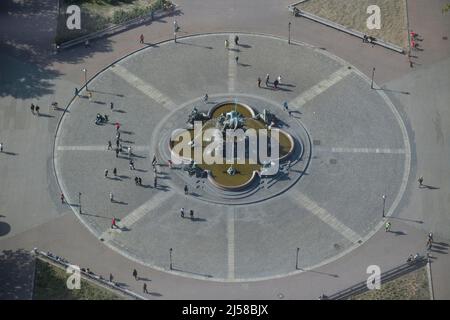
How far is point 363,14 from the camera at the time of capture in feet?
552

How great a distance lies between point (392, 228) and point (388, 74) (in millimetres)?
31168

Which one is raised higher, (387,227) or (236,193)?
(236,193)

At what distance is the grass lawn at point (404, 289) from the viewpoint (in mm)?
129500

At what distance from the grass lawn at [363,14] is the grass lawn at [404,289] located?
46.6 meters

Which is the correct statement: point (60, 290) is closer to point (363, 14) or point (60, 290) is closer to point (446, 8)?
point (363, 14)

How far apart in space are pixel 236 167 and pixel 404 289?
3026cm

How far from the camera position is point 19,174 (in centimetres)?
14425

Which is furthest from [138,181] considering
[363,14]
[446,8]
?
[446,8]

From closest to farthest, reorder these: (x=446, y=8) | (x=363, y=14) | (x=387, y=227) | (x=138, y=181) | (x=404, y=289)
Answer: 1. (x=404, y=289)
2. (x=387, y=227)
3. (x=138, y=181)
4. (x=446, y=8)
5. (x=363, y=14)

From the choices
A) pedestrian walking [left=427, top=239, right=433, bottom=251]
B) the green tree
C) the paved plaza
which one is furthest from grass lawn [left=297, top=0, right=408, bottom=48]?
pedestrian walking [left=427, top=239, right=433, bottom=251]

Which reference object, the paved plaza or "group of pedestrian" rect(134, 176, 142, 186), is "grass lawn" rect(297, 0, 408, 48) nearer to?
the paved plaza

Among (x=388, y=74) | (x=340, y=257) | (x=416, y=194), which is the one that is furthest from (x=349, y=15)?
(x=340, y=257)

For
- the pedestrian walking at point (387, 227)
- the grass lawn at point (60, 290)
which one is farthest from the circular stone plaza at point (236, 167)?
the grass lawn at point (60, 290)

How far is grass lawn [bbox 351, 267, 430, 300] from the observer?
12950cm
